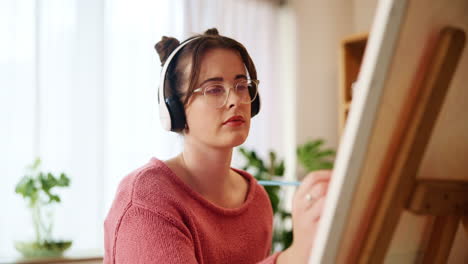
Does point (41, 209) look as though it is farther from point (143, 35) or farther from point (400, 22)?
point (400, 22)

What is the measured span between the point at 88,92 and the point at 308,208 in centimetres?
181

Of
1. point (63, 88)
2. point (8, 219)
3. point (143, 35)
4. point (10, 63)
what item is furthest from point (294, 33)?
point (8, 219)

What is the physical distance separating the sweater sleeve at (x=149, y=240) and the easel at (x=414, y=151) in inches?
13.3

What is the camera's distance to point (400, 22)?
21.6 inches

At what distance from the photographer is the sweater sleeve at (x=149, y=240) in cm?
84

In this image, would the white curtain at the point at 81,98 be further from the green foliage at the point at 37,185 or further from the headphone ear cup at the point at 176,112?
the headphone ear cup at the point at 176,112

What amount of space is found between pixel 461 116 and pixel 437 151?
0.07 m

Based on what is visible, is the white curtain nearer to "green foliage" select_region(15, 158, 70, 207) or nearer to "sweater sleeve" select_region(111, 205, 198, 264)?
"green foliage" select_region(15, 158, 70, 207)

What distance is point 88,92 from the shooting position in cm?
233

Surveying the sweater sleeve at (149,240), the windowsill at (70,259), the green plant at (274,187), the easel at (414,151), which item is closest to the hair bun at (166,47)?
the sweater sleeve at (149,240)

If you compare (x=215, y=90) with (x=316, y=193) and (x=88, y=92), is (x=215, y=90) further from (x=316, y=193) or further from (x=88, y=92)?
(x=88, y=92)

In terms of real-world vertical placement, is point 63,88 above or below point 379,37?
below

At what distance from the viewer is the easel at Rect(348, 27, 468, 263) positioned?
0.61 metres

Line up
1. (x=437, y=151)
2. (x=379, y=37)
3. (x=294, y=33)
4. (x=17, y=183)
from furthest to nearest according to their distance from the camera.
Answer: (x=294, y=33), (x=17, y=183), (x=437, y=151), (x=379, y=37)
